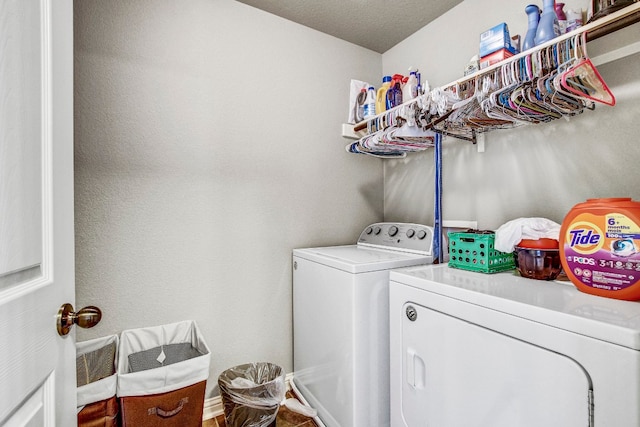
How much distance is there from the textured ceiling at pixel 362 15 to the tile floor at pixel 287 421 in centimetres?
251

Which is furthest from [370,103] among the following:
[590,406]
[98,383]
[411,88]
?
[98,383]

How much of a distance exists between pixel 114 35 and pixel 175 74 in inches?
12.4

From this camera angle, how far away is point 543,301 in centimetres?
83

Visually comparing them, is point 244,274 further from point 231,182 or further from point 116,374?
point 116,374

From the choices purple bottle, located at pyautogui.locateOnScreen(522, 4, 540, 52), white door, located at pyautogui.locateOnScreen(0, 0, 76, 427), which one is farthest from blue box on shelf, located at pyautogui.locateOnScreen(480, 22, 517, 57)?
white door, located at pyautogui.locateOnScreen(0, 0, 76, 427)

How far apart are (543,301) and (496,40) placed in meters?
1.22

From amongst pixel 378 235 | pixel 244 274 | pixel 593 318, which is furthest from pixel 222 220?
pixel 593 318

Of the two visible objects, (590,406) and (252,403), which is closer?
(590,406)

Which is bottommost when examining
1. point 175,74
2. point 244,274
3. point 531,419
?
point 531,419

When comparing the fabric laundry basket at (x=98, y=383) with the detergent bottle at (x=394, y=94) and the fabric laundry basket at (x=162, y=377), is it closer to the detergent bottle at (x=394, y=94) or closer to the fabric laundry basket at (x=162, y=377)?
the fabric laundry basket at (x=162, y=377)

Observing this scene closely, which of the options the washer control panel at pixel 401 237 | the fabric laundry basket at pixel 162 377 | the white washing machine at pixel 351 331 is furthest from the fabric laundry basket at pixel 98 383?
the washer control panel at pixel 401 237

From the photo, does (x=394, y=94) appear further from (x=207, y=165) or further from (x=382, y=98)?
(x=207, y=165)

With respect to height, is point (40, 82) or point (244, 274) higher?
point (40, 82)

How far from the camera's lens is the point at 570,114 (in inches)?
49.9
